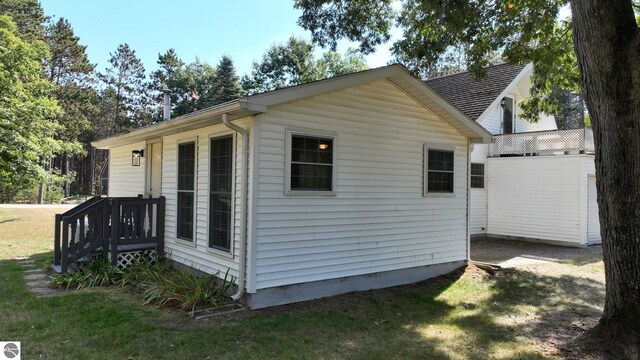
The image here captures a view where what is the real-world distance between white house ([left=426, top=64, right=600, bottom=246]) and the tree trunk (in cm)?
742

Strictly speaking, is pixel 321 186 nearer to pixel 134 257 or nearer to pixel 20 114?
pixel 134 257

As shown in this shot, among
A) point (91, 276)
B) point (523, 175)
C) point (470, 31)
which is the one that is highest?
point (470, 31)

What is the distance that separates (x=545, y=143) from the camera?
42.7 feet

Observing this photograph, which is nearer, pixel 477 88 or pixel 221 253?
pixel 221 253

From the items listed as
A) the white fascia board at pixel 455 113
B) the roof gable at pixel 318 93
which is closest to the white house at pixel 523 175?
the white fascia board at pixel 455 113

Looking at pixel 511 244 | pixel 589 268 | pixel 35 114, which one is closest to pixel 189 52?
pixel 35 114

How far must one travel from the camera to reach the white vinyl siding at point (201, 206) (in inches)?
234

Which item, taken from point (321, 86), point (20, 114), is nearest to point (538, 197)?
point (321, 86)

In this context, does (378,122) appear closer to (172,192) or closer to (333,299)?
(333,299)

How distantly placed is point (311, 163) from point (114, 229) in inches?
150

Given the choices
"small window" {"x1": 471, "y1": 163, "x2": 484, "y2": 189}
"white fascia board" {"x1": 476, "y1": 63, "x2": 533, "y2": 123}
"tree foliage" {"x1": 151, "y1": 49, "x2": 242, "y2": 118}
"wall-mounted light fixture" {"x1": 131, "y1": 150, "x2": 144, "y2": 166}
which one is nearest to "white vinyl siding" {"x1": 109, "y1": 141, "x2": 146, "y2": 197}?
"wall-mounted light fixture" {"x1": 131, "y1": 150, "x2": 144, "y2": 166}

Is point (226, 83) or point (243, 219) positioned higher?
point (226, 83)

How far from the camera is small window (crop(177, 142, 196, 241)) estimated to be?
23.6 ft

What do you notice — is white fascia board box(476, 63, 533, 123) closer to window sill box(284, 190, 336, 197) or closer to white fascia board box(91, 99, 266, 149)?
window sill box(284, 190, 336, 197)
